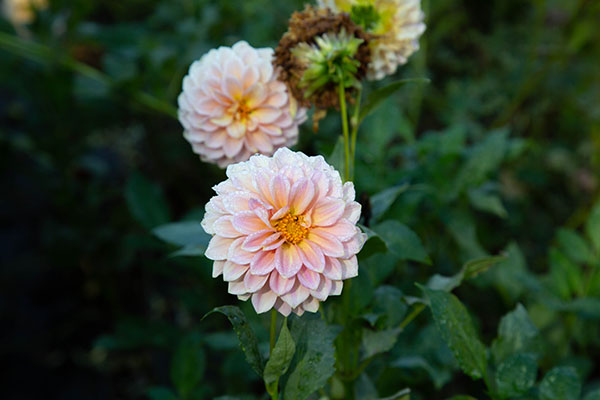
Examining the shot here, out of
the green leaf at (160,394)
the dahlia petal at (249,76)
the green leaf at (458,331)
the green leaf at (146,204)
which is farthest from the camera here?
the green leaf at (146,204)

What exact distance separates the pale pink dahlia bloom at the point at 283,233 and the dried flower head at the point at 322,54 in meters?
A: 0.17

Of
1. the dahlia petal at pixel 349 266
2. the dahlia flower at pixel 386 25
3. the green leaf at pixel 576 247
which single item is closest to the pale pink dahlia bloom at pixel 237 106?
the dahlia flower at pixel 386 25

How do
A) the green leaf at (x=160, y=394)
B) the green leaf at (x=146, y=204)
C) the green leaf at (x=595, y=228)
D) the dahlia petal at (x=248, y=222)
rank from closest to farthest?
the dahlia petal at (x=248, y=222)
the green leaf at (x=160, y=394)
the green leaf at (x=595, y=228)
the green leaf at (x=146, y=204)

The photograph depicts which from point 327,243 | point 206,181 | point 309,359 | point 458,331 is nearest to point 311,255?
point 327,243

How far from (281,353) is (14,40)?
4.00ft

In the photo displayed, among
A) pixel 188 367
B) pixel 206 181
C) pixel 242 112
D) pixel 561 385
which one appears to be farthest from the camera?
pixel 206 181

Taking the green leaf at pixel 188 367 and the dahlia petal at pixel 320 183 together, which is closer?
the dahlia petal at pixel 320 183

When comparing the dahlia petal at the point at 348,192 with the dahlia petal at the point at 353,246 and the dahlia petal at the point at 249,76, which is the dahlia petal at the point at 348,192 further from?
the dahlia petal at the point at 249,76

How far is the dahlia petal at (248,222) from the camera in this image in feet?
1.86

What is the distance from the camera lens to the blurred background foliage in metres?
1.11

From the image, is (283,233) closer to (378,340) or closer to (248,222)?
(248,222)

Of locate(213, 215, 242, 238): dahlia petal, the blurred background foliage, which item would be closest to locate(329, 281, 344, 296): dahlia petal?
locate(213, 215, 242, 238): dahlia petal

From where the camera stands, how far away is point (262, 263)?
0.58m

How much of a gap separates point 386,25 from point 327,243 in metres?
0.39
